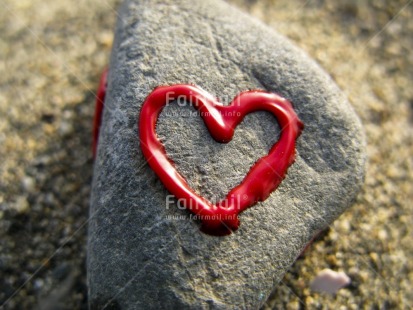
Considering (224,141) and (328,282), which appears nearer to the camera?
(224,141)

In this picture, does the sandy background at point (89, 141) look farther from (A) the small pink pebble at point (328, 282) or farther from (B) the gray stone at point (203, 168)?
(B) the gray stone at point (203, 168)

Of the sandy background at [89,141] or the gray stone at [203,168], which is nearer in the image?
the gray stone at [203,168]

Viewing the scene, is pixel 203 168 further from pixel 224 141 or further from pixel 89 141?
pixel 89 141

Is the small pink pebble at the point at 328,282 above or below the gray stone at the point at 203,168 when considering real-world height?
below

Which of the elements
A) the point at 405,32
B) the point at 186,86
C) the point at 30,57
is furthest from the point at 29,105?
the point at 405,32

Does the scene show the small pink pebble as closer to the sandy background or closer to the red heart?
the sandy background

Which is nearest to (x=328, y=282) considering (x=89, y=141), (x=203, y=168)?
(x=203, y=168)

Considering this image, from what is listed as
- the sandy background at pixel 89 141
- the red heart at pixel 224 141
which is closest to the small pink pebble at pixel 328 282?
the sandy background at pixel 89 141
